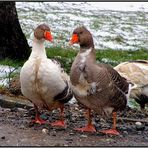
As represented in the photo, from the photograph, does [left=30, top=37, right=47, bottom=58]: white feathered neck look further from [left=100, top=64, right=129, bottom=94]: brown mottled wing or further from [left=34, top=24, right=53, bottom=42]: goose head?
[left=100, top=64, right=129, bottom=94]: brown mottled wing

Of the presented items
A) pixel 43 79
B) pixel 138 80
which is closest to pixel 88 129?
pixel 43 79

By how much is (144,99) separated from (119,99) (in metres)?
2.79

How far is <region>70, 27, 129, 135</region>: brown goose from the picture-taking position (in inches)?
273

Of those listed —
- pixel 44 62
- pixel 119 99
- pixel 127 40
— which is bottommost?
pixel 127 40

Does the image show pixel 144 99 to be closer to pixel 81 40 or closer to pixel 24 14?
pixel 81 40

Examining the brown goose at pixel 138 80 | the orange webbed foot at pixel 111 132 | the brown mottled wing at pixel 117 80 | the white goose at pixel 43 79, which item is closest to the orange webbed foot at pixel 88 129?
the orange webbed foot at pixel 111 132

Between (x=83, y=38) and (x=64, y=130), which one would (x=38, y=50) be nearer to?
(x=83, y=38)

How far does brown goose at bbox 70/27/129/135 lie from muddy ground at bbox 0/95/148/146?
1.02ft

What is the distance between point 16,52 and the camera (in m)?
12.5

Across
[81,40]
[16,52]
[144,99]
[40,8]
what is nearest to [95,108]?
[81,40]

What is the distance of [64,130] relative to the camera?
739 cm

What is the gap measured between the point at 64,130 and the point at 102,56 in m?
6.53

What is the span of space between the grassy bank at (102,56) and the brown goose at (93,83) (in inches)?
188

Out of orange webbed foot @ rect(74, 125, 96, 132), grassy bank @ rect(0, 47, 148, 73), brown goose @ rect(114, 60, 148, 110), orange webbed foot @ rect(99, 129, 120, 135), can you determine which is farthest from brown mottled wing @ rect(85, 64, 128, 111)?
grassy bank @ rect(0, 47, 148, 73)
